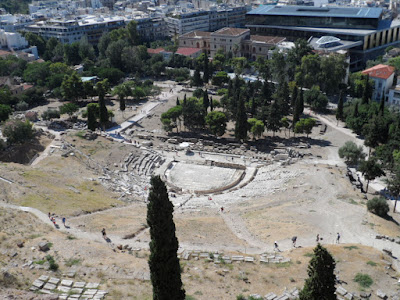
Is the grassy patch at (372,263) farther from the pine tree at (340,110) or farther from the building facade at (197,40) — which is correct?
the building facade at (197,40)

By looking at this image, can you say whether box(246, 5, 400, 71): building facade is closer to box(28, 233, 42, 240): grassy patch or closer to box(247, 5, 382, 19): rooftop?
box(247, 5, 382, 19): rooftop

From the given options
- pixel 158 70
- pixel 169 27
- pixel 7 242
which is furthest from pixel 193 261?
pixel 169 27

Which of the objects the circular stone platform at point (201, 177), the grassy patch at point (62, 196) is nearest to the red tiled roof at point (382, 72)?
the circular stone platform at point (201, 177)

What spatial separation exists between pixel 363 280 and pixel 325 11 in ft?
360

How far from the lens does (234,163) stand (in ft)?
199

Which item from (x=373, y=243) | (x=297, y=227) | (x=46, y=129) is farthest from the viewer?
(x=46, y=129)

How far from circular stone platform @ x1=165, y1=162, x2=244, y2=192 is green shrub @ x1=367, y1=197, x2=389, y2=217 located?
18.7 meters

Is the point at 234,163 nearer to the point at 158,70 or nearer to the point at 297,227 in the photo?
the point at 297,227

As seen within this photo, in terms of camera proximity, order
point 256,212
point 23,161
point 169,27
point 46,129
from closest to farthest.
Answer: point 256,212 < point 23,161 < point 46,129 < point 169,27

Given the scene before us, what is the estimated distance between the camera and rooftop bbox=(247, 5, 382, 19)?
375 ft

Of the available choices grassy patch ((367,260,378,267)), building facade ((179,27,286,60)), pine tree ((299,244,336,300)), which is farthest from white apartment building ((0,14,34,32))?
pine tree ((299,244,336,300))

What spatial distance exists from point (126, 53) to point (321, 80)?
52050 mm

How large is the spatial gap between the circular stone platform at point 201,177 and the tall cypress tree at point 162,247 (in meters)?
29.7

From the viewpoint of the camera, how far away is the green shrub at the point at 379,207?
4184cm
